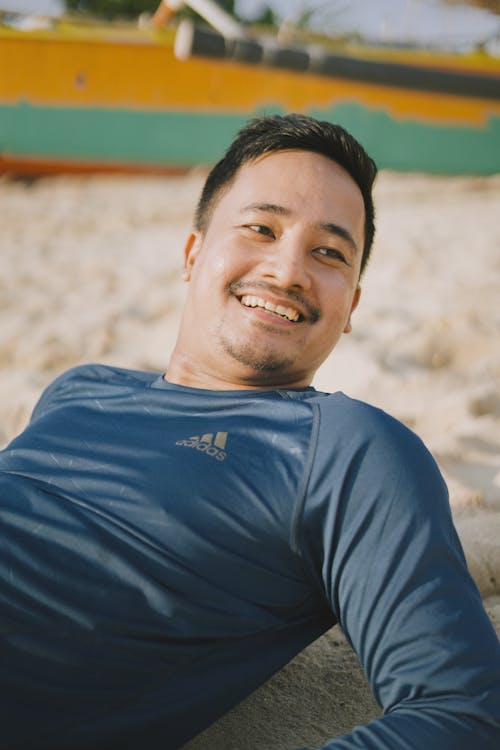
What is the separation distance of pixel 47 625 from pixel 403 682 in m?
0.46

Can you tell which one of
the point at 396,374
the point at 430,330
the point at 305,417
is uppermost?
the point at 430,330

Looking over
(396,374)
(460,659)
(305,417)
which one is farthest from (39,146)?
(460,659)

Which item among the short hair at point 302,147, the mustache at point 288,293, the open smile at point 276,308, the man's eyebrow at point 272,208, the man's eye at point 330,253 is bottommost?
the open smile at point 276,308

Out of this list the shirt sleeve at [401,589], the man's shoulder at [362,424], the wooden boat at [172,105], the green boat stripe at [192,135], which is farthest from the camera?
the green boat stripe at [192,135]

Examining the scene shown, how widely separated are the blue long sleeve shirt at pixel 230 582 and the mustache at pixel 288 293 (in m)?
0.24

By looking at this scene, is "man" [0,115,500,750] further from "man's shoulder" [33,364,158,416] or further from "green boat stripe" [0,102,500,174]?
"green boat stripe" [0,102,500,174]

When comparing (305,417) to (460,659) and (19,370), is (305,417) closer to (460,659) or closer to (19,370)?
(460,659)

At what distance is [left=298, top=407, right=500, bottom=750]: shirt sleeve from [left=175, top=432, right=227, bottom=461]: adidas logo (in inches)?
5.8

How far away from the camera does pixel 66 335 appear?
308 cm

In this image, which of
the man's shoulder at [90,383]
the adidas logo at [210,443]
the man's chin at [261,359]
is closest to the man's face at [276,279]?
the man's chin at [261,359]

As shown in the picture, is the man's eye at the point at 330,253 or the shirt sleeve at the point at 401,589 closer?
the shirt sleeve at the point at 401,589

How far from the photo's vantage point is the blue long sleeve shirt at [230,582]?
0.79 meters

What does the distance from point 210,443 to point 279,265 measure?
39 cm

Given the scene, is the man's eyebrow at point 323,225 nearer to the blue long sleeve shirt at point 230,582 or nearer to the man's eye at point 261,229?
the man's eye at point 261,229
